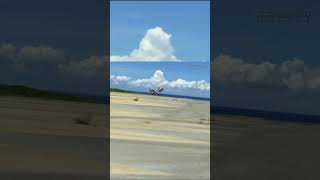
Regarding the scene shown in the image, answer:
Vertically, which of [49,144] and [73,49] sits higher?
[73,49]

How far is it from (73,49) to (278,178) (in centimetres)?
315

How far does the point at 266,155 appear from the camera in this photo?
836cm

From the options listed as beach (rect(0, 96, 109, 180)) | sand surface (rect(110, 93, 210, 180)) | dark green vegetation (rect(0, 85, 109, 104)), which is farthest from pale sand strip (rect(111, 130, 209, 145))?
dark green vegetation (rect(0, 85, 109, 104))

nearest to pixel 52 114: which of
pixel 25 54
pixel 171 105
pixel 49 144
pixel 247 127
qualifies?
pixel 49 144

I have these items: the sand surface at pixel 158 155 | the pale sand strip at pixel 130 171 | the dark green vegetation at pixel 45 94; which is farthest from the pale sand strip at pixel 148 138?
the pale sand strip at pixel 130 171

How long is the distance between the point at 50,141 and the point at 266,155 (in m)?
3.47

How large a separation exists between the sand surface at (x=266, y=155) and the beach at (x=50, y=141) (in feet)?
5.76

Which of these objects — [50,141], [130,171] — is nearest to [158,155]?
[130,171]

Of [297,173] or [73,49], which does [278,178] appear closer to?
[297,173]

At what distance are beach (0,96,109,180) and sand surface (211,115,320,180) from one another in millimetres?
1757

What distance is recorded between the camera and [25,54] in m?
6.89

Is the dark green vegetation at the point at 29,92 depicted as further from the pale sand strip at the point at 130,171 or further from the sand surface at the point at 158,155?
the pale sand strip at the point at 130,171

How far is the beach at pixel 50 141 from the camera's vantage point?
21.1 feet

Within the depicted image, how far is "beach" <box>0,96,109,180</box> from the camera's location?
6418 millimetres
